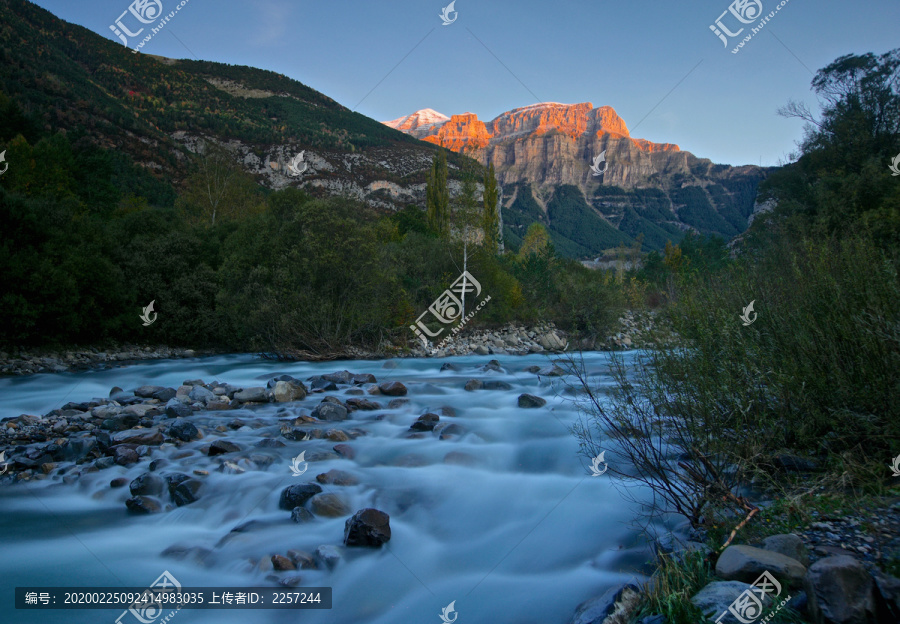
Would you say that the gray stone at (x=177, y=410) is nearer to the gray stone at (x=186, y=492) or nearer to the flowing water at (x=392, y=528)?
the flowing water at (x=392, y=528)

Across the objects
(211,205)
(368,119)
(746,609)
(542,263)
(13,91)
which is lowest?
(746,609)

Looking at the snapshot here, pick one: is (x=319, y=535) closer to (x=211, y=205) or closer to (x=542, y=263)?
(x=542, y=263)

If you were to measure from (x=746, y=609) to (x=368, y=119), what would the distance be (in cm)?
11370

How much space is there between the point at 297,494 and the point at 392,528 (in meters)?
1.42

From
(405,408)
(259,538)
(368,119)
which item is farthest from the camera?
(368,119)

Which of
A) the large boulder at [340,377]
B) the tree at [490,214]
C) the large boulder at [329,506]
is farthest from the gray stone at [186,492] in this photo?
the tree at [490,214]

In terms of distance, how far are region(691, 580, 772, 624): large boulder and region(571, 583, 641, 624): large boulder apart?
66 cm

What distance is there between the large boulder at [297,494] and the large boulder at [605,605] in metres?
3.75

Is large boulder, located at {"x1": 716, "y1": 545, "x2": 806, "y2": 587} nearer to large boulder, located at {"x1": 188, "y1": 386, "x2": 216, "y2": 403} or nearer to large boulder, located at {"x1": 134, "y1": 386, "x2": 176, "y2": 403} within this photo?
large boulder, located at {"x1": 188, "y1": 386, "x2": 216, "y2": 403}

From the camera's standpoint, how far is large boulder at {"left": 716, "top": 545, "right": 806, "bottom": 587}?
3021 mm

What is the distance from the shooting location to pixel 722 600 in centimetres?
293

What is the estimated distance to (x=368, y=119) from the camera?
4136 inches

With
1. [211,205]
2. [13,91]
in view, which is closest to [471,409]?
[211,205]

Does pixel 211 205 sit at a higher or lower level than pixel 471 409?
higher
